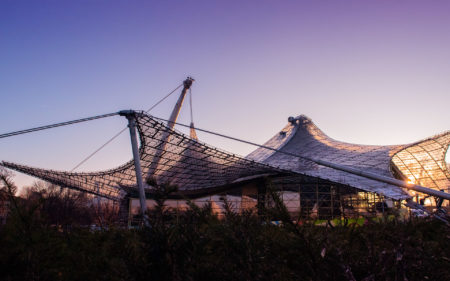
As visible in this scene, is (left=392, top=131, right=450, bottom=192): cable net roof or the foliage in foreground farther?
(left=392, top=131, right=450, bottom=192): cable net roof

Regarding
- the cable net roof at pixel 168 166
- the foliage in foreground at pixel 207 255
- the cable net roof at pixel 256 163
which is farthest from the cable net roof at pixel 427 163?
the foliage in foreground at pixel 207 255

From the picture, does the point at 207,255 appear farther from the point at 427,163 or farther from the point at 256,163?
the point at 427,163

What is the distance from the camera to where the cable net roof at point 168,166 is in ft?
62.2

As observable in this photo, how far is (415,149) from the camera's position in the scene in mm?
45188

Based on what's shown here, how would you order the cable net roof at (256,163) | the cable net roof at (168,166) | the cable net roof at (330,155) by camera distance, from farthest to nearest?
1. the cable net roof at (330,155)
2. the cable net roof at (256,163)
3. the cable net roof at (168,166)

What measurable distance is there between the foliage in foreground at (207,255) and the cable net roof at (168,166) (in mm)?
12758

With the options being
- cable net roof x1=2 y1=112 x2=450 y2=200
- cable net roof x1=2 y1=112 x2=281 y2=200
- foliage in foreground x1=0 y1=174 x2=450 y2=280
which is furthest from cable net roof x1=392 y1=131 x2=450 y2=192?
foliage in foreground x1=0 y1=174 x2=450 y2=280

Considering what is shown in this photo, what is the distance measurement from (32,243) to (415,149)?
51.6 metres

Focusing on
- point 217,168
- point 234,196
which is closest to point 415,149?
point 234,196

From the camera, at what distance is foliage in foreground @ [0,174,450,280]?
1.66 metres

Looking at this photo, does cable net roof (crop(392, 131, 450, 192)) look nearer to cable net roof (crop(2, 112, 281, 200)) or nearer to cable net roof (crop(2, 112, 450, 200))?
cable net roof (crop(2, 112, 450, 200))

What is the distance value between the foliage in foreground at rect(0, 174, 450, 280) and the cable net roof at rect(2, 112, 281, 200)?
12.8m

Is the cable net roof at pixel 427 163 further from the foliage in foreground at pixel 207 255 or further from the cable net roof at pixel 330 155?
the foliage in foreground at pixel 207 255

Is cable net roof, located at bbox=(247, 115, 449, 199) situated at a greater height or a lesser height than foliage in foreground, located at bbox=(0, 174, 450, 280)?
greater
